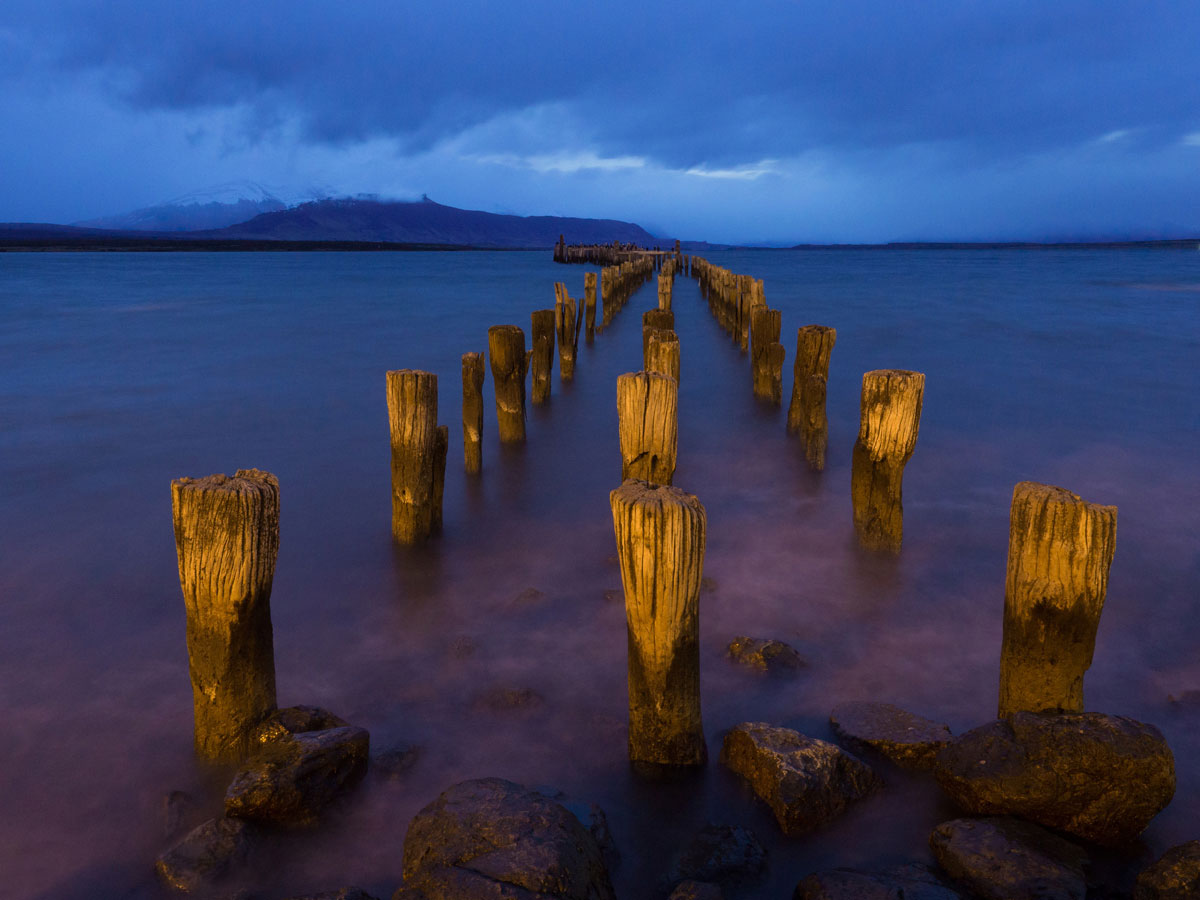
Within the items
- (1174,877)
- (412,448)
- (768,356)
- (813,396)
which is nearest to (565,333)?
(768,356)

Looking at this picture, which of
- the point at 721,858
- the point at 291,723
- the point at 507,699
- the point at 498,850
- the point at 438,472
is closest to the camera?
the point at 498,850

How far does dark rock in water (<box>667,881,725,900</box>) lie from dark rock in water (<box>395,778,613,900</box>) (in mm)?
228

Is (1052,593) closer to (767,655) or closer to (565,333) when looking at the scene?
(767,655)

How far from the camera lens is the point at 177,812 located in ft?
10.0

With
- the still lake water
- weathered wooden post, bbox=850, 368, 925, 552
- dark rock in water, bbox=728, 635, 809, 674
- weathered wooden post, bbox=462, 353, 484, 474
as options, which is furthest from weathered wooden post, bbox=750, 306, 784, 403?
dark rock in water, bbox=728, 635, 809, 674

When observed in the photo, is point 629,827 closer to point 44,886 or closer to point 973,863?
point 973,863

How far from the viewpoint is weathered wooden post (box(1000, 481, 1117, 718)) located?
2.95m

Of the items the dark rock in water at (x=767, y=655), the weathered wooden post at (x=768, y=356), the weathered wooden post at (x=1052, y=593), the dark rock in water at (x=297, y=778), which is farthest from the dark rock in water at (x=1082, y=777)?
the weathered wooden post at (x=768, y=356)

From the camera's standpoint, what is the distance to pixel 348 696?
152 inches

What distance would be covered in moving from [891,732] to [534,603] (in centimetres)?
213

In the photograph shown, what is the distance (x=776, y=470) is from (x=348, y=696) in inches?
178

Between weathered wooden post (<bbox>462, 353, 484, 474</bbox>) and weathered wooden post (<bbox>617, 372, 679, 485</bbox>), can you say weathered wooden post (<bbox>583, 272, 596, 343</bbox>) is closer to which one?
weathered wooden post (<bbox>462, 353, 484, 474</bbox>)

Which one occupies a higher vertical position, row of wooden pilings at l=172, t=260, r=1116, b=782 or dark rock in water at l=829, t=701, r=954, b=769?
row of wooden pilings at l=172, t=260, r=1116, b=782

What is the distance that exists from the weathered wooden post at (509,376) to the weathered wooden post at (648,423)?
12.5 ft
